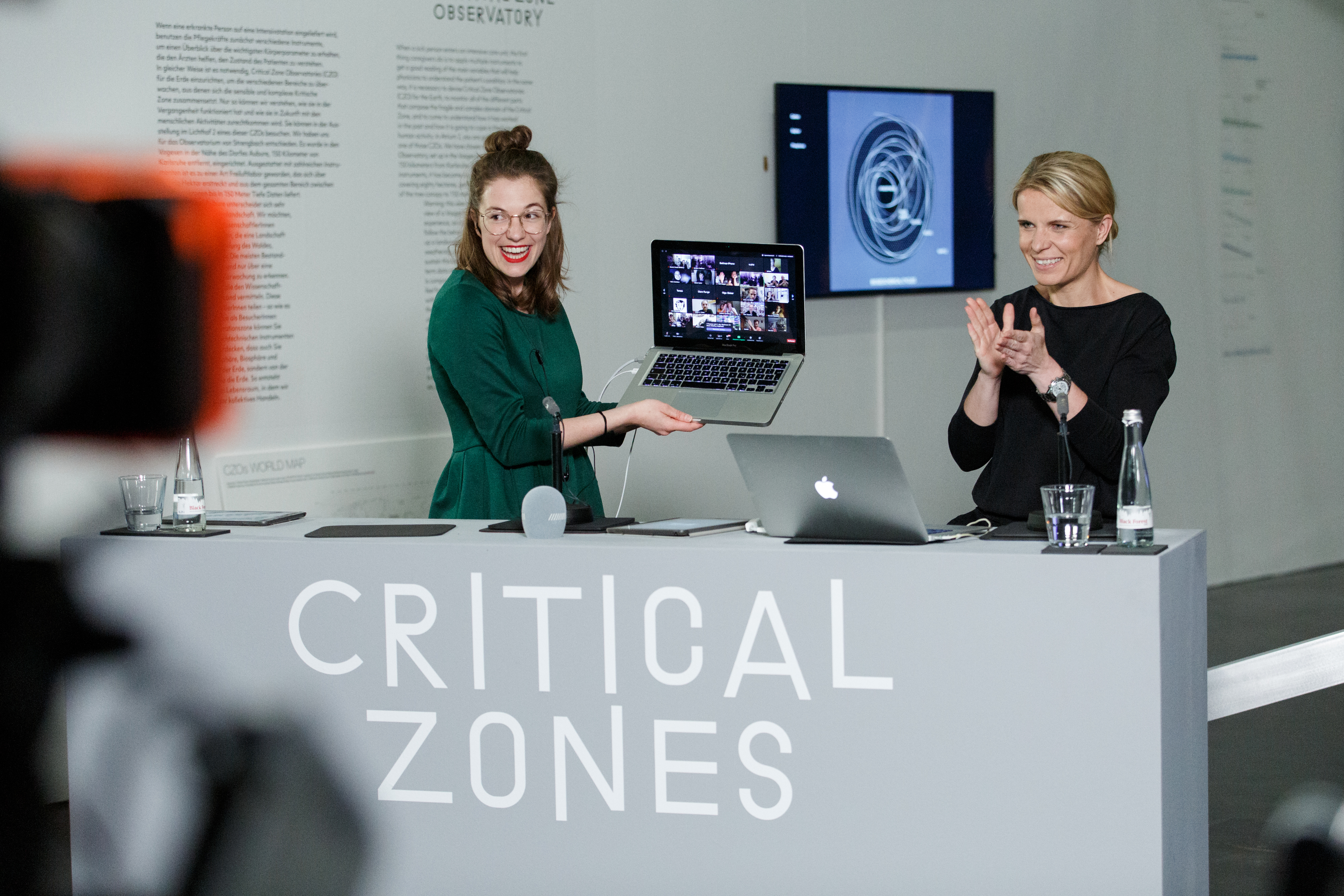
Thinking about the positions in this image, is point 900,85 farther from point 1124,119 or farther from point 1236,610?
point 1236,610

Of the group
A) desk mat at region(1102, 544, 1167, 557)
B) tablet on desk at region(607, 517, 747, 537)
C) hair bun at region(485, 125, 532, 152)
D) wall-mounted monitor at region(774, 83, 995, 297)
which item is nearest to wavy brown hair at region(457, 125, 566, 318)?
hair bun at region(485, 125, 532, 152)

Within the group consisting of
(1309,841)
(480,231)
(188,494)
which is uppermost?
(480,231)

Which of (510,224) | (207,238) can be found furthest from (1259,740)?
(207,238)

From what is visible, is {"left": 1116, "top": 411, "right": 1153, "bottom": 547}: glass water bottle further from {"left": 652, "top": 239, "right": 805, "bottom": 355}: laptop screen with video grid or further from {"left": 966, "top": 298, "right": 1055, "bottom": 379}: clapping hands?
{"left": 652, "top": 239, "right": 805, "bottom": 355}: laptop screen with video grid

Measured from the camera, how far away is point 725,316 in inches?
112

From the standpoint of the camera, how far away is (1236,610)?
580 centimetres

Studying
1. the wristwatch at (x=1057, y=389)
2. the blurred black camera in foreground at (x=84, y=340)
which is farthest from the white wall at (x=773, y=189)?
the wristwatch at (x=1057, y=389)

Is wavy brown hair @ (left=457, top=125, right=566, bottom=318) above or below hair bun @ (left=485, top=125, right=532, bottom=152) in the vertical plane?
below

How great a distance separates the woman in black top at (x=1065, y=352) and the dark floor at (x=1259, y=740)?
97 centimetres

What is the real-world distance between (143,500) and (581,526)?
78 cm

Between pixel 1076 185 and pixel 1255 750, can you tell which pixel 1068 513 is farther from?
pixel 1255 750

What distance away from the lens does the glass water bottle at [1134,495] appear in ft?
7.16

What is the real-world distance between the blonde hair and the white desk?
0.65 m

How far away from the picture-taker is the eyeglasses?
9.35 feet
